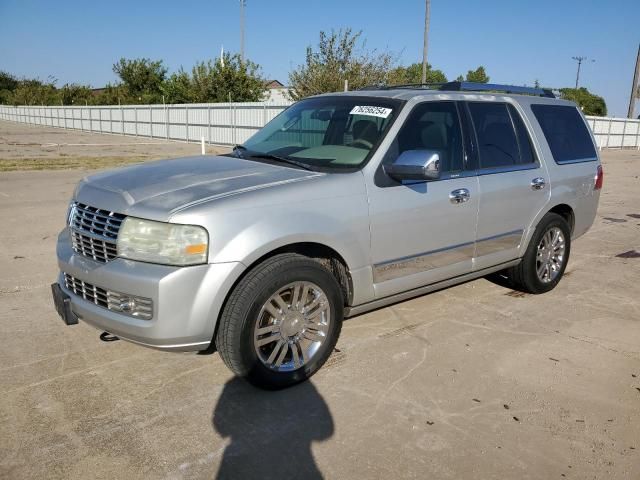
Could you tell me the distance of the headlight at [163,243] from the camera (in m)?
2.91

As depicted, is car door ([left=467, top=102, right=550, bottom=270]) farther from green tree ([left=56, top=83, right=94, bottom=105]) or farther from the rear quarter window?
green tree ([left=56, top=83, right=94, bottom=105])

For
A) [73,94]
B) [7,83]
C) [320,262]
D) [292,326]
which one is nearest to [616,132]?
[320,262]

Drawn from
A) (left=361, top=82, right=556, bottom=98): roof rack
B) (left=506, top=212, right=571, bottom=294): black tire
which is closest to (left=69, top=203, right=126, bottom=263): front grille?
(left=361, top=82, right=556, bottom=98): roof rack

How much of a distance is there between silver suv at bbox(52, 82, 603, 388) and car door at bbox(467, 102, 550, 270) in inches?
0.6

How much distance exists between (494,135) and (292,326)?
2457 millimetres

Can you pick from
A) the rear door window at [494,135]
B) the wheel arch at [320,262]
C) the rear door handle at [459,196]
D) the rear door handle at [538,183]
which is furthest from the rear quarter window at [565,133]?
the wheel arch at [320,262]

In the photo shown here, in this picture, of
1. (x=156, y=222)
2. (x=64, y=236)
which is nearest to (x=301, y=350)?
(x=156, y=222)

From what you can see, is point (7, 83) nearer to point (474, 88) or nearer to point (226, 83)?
point (226, 83)

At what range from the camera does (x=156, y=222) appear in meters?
2.96

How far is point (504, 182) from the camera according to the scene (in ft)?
14.8

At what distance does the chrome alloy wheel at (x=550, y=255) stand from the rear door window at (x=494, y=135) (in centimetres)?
92

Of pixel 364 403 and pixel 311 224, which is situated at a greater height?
pixel 311 224

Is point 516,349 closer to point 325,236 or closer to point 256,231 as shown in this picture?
point 325,236

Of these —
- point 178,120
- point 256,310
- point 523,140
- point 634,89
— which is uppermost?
point 634,89
